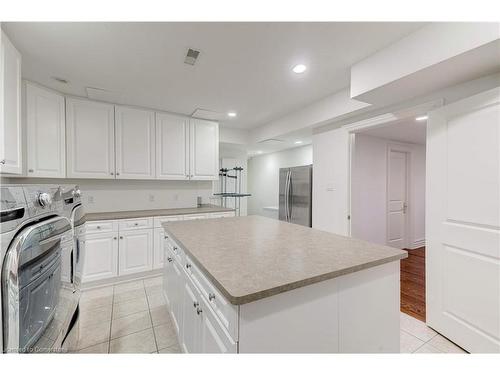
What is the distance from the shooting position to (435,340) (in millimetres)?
1722

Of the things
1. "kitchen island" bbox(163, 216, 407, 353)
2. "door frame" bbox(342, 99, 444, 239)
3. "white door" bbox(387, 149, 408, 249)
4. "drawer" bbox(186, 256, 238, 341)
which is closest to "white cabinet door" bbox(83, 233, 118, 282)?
"kitchen island" bbox(163, 216, 407, 353)

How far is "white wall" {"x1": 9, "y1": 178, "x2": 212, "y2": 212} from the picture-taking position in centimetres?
302

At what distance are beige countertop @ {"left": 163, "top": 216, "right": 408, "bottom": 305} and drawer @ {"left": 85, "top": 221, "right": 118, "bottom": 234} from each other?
4.50 feet

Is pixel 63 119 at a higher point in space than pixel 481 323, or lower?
higher

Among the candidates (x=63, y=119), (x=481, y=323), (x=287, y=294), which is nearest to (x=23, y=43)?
Result: (x=63, y=119)

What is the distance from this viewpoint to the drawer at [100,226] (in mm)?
2568

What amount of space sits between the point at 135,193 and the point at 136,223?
0.71 m

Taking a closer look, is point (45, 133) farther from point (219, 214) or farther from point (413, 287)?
point (413, 287)

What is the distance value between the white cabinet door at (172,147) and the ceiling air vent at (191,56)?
1.50m

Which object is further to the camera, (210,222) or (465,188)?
(210,222)

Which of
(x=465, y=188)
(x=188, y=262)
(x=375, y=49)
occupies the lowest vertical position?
(x=188, y=262)
